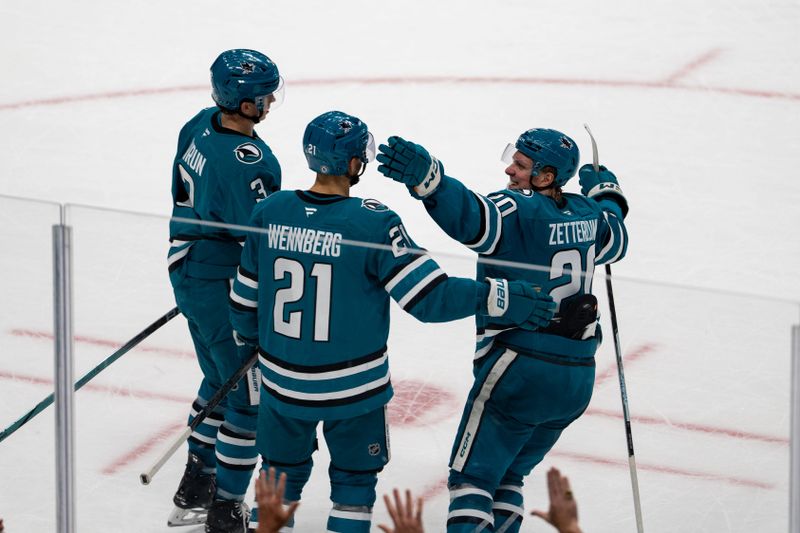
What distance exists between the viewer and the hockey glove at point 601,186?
384cm

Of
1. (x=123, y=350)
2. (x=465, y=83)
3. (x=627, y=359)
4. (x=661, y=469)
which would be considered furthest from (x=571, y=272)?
(x=465, y=83)

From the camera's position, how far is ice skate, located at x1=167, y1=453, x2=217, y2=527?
368 cm

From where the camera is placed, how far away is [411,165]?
327 centimetres

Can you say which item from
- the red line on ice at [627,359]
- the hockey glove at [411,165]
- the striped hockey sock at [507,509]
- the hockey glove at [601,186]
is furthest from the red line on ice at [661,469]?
the hockey glove at [601,186]

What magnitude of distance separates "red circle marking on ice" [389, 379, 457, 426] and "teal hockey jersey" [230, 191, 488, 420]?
0.14 feet

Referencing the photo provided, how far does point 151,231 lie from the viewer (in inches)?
114

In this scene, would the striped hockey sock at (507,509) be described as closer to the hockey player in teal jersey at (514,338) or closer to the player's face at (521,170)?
the hockey player in teal jersey at (514,338)

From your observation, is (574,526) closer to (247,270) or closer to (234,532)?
(247,270)

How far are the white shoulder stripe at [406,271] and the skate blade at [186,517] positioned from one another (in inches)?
42.3

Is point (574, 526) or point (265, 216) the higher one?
point (265, 216)

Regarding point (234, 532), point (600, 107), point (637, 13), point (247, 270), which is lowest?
point (234, 532)

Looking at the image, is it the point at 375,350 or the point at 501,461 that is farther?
the point at 501,461

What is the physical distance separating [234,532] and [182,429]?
1.10ft

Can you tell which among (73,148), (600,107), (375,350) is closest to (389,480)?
(375,350)
